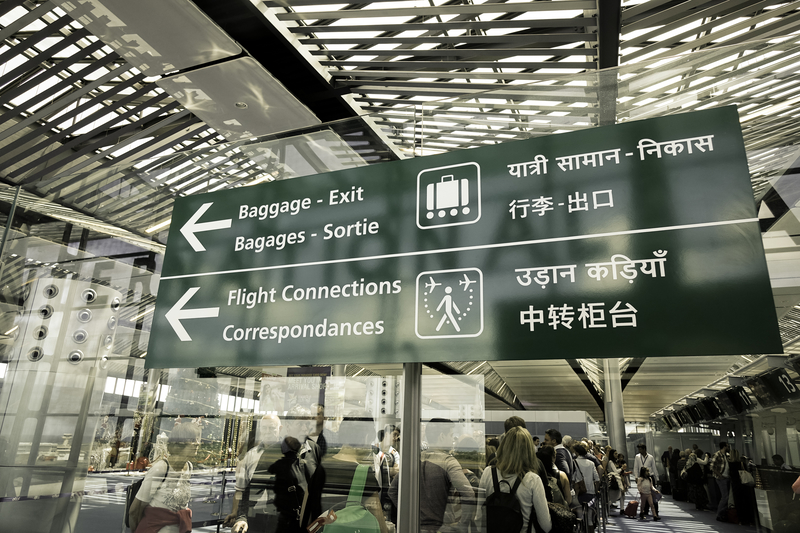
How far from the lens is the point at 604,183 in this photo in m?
2.35

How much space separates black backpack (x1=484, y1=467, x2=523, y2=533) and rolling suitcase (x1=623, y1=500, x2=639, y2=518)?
431 cm

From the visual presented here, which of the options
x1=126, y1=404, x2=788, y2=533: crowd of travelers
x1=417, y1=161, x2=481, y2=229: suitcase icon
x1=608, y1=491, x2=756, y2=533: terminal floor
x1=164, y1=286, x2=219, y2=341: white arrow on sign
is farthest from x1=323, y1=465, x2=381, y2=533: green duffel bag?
x1=608, y1=491, x2=756, y2=533: terminal floor

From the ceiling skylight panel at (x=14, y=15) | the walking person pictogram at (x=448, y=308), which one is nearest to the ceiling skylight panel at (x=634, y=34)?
the walking person pictogram at (x=448, y=308)

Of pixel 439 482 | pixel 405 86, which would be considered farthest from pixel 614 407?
pixel 405 86

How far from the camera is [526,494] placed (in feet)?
8.23

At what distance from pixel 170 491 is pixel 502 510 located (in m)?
2.24

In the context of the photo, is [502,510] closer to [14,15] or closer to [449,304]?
[449,304]

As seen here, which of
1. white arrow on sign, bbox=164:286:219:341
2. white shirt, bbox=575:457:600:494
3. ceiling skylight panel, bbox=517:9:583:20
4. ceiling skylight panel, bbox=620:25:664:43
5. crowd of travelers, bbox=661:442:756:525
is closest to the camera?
white shirt, bbox=575:457:600:494

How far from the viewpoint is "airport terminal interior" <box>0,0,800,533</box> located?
2.27 meters

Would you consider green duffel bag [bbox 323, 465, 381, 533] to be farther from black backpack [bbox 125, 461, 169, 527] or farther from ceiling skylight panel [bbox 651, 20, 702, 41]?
ceiling skylight panel [bbox 651, 20, 702, 41]

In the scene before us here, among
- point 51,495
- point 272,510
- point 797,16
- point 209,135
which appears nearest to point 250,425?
point 272,510

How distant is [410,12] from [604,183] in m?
3.51

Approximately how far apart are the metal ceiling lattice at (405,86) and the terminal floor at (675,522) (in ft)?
3.40

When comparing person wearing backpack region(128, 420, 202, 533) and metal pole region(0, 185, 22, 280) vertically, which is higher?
metal pole region(0, 185, 22, 280)
